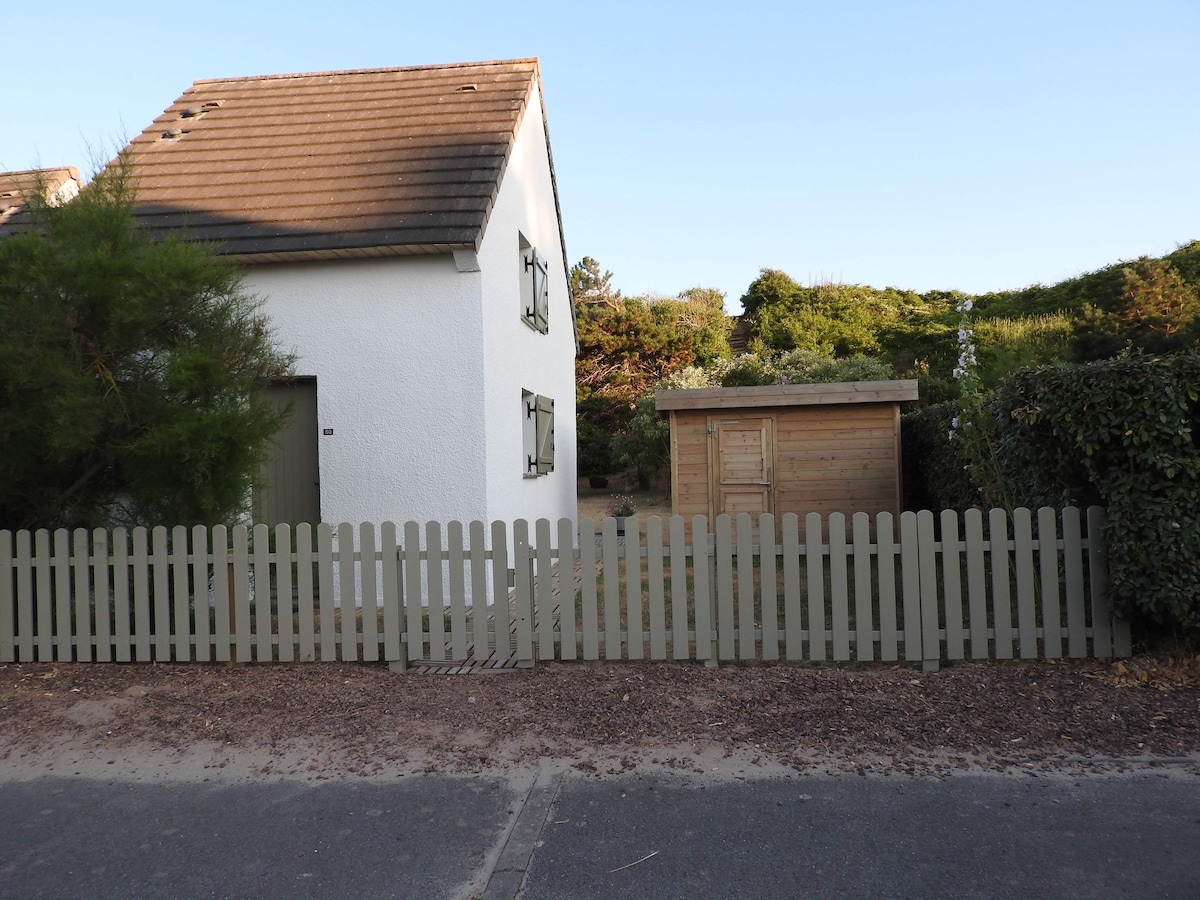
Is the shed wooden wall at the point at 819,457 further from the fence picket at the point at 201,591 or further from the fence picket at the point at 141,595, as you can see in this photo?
the fence picket at the point at 141,595

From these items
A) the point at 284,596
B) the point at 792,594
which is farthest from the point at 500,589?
the point at 792,594

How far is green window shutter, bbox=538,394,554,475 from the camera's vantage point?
11.7 metres

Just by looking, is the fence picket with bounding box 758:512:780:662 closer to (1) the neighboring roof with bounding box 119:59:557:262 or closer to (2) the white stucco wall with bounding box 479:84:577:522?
(2) the white stucco wall with bounding box 479:84:577:522

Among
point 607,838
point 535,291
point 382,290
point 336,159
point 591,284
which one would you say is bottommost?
point 607,838

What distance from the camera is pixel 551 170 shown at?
534 inches

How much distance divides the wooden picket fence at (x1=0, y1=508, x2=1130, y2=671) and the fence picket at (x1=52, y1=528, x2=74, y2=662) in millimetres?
12

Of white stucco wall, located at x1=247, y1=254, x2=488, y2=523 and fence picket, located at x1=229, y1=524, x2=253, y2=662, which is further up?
white stucco wall, located at x1=247, y1=254, x2=488, y2=523

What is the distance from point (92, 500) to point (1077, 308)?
1157 inches

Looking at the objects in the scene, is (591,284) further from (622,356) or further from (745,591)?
(745,591)

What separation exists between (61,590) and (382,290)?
400 cm

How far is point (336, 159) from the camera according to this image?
10.1 metres

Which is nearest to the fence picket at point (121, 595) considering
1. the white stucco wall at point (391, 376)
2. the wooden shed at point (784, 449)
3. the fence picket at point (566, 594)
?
the white stucco wall at point (391, 376)

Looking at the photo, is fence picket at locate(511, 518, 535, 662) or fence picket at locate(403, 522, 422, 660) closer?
fence picket at locate(511, 518, 535, 662)

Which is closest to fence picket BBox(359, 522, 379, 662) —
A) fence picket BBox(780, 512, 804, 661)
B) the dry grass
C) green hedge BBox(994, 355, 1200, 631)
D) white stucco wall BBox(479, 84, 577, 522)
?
fence picket BBox(780, 512, 804, 661)
